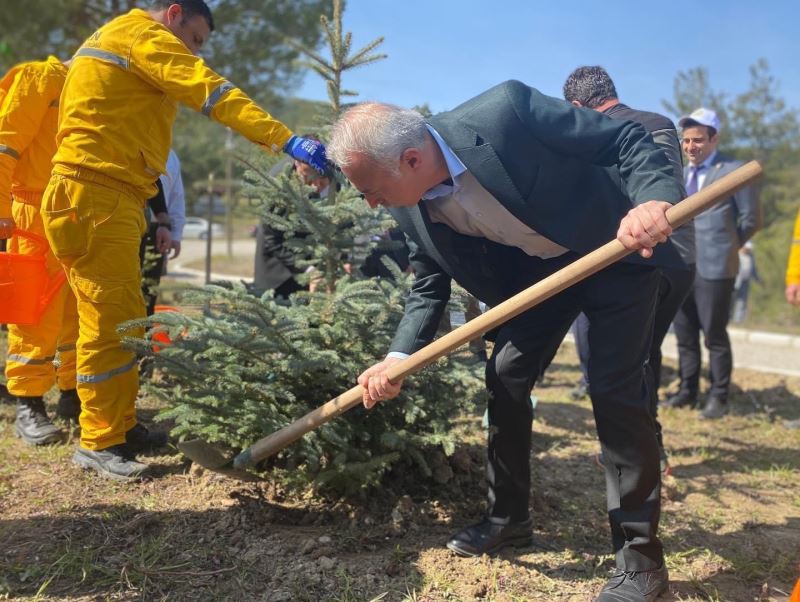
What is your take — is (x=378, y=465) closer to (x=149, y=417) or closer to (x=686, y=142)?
(x=149, y=417)

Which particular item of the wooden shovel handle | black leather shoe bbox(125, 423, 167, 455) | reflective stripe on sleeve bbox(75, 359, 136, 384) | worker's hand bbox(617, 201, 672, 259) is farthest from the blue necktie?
reflective stripe on sleeve bbox(75, 359, 136, 384)

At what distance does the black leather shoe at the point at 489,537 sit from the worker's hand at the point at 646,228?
4.11ft

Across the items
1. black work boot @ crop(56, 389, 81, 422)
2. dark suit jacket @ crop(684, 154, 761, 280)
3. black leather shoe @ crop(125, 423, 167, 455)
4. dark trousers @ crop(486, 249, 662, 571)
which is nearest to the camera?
dark trousers @ crop(486, 249, 662, 571)

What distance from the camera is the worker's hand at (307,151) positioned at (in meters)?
2.54

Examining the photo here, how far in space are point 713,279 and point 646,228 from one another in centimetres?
364

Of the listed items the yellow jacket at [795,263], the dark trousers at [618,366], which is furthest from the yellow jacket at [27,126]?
the yellow jacket at [795,263]

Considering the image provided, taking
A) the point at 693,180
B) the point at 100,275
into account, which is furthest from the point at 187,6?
the point at 693,180

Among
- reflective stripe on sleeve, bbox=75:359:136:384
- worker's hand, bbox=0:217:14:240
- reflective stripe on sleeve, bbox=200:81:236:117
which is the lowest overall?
reflective stripe on sleeve, bbox=75:359:136:384

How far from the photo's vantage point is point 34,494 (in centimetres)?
282

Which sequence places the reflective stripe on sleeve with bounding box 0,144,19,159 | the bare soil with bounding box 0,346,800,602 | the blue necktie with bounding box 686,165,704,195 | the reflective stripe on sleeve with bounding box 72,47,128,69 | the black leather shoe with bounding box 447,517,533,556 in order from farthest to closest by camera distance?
the blue necktie with bounding box 686,165,704,195
the reflective stripe on sleeve with bounding box 0,144,19,159
the reflective stripe on sleeve with bounding box 72,47,128,69
the black leather shoe with bounding box 447,517,533,556
the bare soil with bounding box 0,346,800,602

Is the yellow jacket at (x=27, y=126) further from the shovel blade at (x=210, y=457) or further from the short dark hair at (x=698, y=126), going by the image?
the short dark hair at (x=698, y=126)

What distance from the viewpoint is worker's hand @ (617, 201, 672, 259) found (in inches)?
72.9

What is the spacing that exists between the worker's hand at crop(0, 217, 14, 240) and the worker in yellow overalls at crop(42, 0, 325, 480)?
1.71 feet

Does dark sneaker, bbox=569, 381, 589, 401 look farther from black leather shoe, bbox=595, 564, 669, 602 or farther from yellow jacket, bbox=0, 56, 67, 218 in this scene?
yellow jacket, bbox=0, 56, 67, 218
